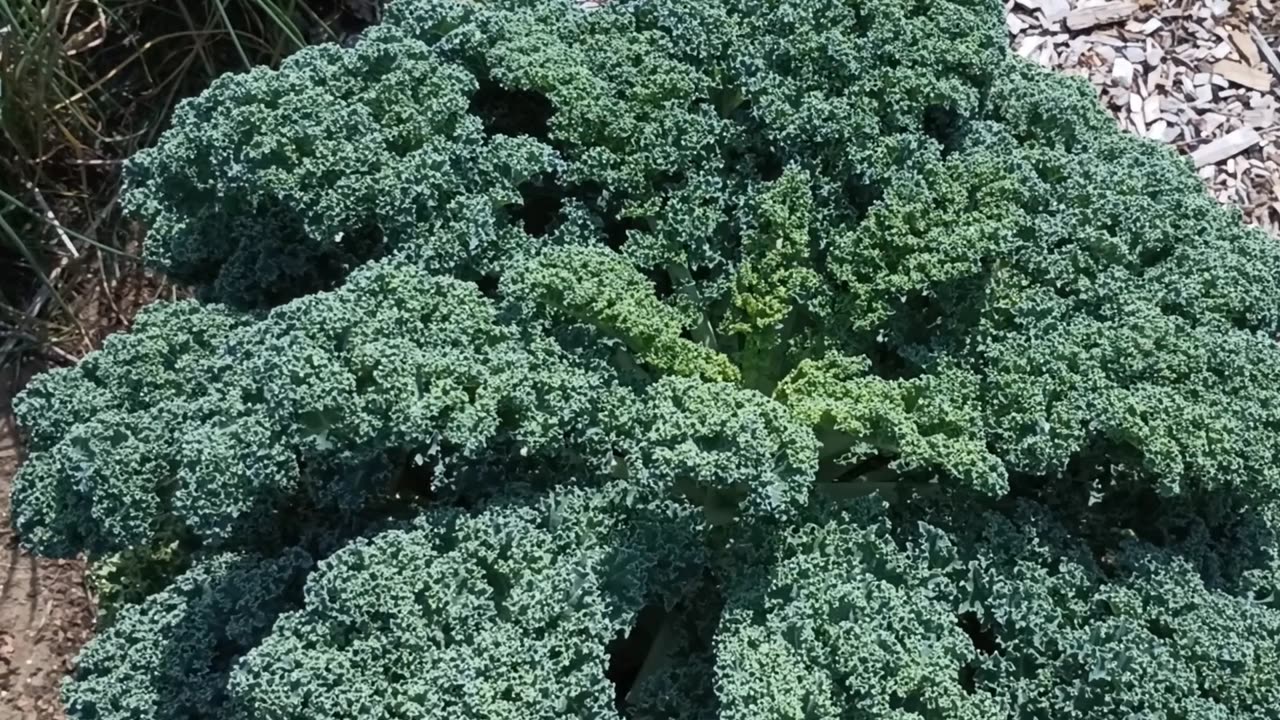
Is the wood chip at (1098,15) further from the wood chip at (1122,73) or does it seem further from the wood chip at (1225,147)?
the wood chip at (1225,147)

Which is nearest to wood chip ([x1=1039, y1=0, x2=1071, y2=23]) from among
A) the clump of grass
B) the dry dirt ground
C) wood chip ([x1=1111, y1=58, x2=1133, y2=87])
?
wood chip ([x1=1111, y1=58, x2=1133, y2=87])

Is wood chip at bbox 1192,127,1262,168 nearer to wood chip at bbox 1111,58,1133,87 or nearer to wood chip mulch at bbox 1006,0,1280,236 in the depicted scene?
wood chip mulch at bbox 1006,0,1280,236

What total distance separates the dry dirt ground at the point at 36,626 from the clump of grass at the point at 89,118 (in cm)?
78

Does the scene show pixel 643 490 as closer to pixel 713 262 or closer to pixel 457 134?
pixel 713 262

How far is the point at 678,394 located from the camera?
2553 millimetres

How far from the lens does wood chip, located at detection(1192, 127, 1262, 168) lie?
4.29m

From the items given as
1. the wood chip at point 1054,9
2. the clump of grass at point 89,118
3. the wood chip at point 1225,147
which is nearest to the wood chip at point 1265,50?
the wood chip at point 1225,147

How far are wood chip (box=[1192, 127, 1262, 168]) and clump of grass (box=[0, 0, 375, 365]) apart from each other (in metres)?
3.17

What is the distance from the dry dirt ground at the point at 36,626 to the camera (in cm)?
395

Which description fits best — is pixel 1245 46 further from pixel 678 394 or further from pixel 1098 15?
pixel 678 394

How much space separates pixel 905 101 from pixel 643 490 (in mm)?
1086

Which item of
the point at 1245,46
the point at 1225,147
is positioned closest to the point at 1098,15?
the point at 1245,46

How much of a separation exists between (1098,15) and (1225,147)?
0.66 metres

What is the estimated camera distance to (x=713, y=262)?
2.94 meters
